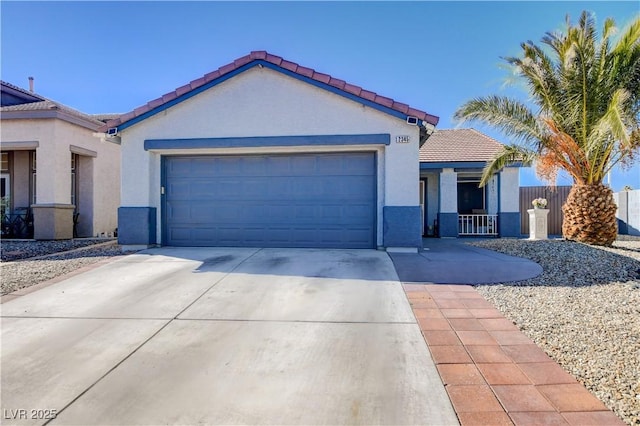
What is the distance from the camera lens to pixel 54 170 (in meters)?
12.0

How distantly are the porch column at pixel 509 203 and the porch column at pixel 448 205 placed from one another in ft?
6.18

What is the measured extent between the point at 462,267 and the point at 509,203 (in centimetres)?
900

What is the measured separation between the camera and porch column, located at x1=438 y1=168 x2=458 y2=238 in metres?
14.5

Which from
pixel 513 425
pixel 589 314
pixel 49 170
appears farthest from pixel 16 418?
pixel 49 170

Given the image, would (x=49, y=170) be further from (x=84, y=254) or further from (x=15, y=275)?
(x=15, y=275)

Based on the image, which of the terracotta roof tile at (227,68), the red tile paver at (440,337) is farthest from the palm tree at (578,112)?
the red tile paver at (440,337)

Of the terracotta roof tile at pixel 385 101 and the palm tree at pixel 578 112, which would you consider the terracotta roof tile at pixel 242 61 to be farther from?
the palm tree at pixel 578 112

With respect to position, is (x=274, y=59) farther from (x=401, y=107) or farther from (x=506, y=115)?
(x=506, y=115)

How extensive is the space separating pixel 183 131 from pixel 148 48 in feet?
15.1

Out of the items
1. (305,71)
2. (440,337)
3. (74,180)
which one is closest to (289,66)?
(305,71)

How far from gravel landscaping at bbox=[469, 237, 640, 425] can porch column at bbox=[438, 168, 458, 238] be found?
6.45 m

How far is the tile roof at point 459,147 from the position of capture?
47.7ft

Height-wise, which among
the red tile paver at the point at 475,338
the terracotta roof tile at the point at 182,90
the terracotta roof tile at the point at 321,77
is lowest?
the red tile paver at the point at 475,338

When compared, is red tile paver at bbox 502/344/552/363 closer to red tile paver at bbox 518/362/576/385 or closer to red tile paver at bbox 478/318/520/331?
red tile paver at bbox 518/362/576/385
